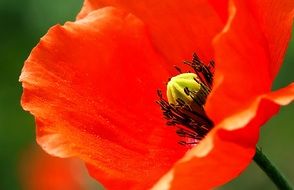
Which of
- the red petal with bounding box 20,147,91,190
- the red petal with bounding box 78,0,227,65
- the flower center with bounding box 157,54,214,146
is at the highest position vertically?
the red petal with bounding box 78,0,227,65

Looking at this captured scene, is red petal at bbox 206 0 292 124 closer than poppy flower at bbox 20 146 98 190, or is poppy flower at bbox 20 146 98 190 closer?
red petal at bbox 206 0 292 124

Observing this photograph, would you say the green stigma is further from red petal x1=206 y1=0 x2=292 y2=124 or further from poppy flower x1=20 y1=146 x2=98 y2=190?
poppy flower x1=20 y1=146 x2=98 y2=190

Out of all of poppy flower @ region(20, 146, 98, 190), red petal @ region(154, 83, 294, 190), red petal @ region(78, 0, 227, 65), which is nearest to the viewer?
red petal @ region(154, 83, 294, 190)

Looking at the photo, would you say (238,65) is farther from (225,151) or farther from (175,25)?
(175,25)

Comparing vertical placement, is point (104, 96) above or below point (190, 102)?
above

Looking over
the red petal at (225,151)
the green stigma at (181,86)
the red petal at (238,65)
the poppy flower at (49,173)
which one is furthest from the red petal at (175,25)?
the poppy flower at (49,173)

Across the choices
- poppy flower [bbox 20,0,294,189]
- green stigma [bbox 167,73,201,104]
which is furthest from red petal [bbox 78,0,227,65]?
green stigma [bbox 167,73,201,104]

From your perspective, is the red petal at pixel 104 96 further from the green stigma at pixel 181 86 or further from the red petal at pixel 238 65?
the red petal at pixel 238 65

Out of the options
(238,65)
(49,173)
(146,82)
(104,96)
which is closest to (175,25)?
(146,82)
